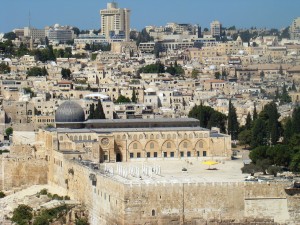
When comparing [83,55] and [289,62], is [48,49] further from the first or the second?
[289,62]

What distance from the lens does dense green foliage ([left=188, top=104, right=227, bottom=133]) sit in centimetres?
5457

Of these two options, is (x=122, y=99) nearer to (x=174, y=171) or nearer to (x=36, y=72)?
(x=36, y=72)

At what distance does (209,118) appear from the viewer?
56.0m

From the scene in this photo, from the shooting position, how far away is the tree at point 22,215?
35.5 metres

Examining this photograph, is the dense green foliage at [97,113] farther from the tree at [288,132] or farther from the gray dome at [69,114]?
the tree at [288,132]

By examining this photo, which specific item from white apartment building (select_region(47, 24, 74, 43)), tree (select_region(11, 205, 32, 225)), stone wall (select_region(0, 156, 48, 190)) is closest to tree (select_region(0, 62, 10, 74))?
stone wall (select_region(0, 156, 48, 190))

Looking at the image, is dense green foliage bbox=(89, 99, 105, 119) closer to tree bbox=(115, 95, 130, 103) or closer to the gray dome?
the gray dome

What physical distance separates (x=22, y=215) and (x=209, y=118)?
2133cm

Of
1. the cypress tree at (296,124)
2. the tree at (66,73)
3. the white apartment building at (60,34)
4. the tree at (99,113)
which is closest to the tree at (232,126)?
the cypress tree at (296,124)

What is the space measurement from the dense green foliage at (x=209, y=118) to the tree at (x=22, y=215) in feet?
60.8

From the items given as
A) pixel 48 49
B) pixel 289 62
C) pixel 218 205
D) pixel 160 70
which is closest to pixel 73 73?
pixel 160 70

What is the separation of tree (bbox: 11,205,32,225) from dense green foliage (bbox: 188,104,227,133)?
18.5 metres

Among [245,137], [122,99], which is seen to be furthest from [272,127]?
[122,99]

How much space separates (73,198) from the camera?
36969 millimetres
